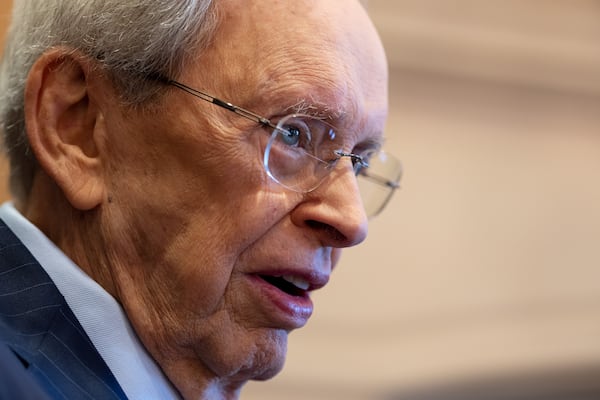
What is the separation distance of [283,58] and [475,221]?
5.46 feet

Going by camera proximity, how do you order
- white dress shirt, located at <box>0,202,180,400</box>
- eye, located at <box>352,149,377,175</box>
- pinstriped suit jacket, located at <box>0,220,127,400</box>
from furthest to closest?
1. eye, located at <box>352,149,377,175</box>
2. white dress shirt, located at <box>0,202,180,400</box>
3. pinstriped suit jacket, located at <box>0,220,127,400</box>

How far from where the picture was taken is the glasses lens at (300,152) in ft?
4.33

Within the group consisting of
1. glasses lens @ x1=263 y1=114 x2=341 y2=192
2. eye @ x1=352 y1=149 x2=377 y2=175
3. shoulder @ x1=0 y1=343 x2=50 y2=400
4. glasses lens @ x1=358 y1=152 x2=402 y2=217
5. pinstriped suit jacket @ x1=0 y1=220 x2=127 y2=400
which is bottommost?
shoulder @ x1=0 y1=343 x2=50 y2=400

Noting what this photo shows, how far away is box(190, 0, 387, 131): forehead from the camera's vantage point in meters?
1.30

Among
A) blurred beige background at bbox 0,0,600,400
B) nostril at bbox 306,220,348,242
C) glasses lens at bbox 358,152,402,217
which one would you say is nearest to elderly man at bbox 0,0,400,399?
nostril at bbox 306,220,348,242

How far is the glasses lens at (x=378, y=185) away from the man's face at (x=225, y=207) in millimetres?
399

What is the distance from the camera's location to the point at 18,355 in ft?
3.70

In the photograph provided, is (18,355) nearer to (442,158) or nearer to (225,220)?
(225,220)

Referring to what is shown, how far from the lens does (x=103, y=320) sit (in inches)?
50.5

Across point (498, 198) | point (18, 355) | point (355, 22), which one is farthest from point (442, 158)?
point (18, 355)

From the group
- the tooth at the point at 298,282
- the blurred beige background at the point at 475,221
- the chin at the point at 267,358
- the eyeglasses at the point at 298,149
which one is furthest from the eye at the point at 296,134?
the blurred beige background at the point at 475,221

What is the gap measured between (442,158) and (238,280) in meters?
1.64

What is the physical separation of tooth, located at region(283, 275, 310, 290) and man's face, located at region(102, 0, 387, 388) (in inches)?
0.5

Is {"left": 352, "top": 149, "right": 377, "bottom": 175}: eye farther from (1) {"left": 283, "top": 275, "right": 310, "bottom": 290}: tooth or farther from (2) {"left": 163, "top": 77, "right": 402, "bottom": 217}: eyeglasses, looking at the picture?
(1) {"left": 283, "top": 275, "right": 310, "bottom": 290}: tooth
